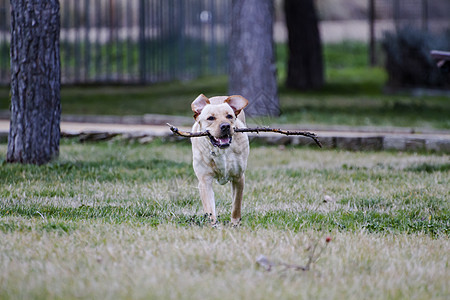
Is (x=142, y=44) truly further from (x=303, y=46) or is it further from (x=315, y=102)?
(x=315, y=102)

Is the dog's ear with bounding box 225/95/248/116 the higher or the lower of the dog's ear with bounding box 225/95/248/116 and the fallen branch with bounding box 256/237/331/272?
the higher

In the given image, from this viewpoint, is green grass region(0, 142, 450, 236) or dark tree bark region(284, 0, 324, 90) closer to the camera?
green grass region(0, 142, 450, 236)

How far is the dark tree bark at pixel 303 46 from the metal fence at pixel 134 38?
4.15 metres

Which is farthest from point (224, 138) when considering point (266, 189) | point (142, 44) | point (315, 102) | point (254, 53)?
point (142, 44)

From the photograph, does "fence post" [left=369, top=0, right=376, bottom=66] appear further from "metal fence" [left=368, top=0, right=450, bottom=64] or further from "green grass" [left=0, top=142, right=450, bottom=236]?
"green grass" [left=0, top=142, right=450, bottom=236]

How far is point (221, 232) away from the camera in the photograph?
419 centimetres

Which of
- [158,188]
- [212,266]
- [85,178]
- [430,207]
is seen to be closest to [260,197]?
[158,188]

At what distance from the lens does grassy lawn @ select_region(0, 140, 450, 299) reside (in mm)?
3217

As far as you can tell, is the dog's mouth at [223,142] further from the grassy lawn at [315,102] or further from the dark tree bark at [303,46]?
the dark tree bark at [303,46]

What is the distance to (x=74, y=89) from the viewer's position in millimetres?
18000

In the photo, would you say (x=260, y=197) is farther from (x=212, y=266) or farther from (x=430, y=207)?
(x=212, y=266)

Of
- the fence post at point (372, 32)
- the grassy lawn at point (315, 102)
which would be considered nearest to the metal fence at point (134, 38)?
the grassy lawn at point (315, 102)

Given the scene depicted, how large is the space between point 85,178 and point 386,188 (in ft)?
9.78

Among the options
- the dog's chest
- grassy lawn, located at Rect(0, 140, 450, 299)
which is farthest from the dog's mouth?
grassy lawn, located at Rect(0, 140, 450, 299)
